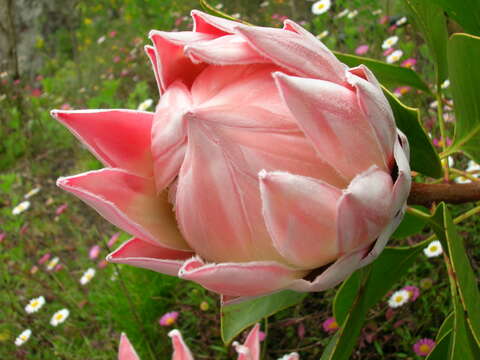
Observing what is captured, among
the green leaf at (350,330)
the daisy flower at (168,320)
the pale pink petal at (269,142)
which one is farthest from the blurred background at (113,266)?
the pale pink petal at (269,142)

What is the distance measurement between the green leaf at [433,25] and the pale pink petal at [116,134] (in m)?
0.44

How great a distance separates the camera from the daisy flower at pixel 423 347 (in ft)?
4.55

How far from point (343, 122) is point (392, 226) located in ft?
0.37

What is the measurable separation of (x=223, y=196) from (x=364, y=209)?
0.12 m

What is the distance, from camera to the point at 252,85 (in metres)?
0.52

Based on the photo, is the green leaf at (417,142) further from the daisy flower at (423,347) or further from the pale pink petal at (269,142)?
the daisy flower at (423,347)

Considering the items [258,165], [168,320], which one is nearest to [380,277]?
[258,165]

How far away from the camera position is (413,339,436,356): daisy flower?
1.39 m

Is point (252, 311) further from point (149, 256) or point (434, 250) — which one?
point (434, 250)

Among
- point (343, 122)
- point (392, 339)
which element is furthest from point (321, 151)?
point (392, 339)

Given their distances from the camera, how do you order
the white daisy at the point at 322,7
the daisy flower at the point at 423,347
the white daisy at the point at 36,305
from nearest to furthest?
the daisy flower at the point at 423,347, the white daisy at the point at 36,305, the white daisy at the point at 322,7

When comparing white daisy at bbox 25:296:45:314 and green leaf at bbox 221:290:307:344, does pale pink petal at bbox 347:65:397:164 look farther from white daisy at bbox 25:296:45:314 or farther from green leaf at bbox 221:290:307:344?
white daisy at bbox 25:296:45:314

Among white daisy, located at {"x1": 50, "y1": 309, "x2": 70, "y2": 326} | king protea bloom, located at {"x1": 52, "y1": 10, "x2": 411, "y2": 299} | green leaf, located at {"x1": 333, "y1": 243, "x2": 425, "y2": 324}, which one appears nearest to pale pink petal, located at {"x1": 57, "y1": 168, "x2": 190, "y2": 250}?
king protea bloom, located at {"x1": 52, "y1": 10, "x2": 411, "y2": 299}

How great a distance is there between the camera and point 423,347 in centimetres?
139
